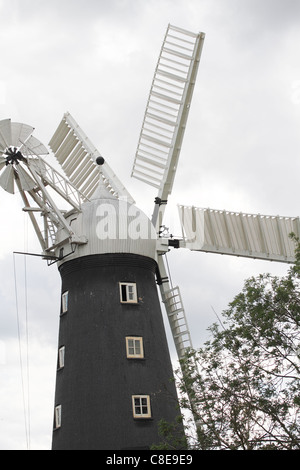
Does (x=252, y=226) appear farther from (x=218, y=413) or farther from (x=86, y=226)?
(x=218, y=413)

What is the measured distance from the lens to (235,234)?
3059 cm

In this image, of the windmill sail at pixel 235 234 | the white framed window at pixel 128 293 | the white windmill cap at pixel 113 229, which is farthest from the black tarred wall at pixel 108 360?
the windmill sail at pixel 235 234

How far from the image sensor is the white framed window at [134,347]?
27141mm

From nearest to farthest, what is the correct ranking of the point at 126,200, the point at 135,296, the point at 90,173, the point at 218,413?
1. the point at 218,413
2. the point at 135,296
3. the point at 126,200
4. the point at 90,173

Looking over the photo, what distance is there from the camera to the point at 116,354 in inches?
1058

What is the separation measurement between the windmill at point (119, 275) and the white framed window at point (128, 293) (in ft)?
0.13

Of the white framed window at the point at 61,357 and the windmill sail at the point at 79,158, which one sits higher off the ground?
the windmill sail at the point at 79,158

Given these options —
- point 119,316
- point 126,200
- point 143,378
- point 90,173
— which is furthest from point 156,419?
point 90,173

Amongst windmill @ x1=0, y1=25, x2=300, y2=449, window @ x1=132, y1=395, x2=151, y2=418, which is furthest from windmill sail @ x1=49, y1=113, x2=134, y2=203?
window @ x1=132, y1=395, x2=151, y2=418

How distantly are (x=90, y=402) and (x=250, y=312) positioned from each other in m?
8.66

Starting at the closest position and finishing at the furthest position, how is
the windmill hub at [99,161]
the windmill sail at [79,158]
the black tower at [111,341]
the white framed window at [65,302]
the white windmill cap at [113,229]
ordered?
the black tower at [111,341]
the white windmill cap at [113,229]
the white framed window at [65,302]
the windmill hub at [99,161]
the windmill sail at [79,158]

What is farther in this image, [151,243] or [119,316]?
[151,243]

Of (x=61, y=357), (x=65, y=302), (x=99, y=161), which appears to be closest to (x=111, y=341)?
(x=61, y=357)

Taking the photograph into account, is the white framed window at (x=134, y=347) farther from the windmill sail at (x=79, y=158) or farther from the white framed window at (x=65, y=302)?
the windmill sail at (x=79, y=158)
